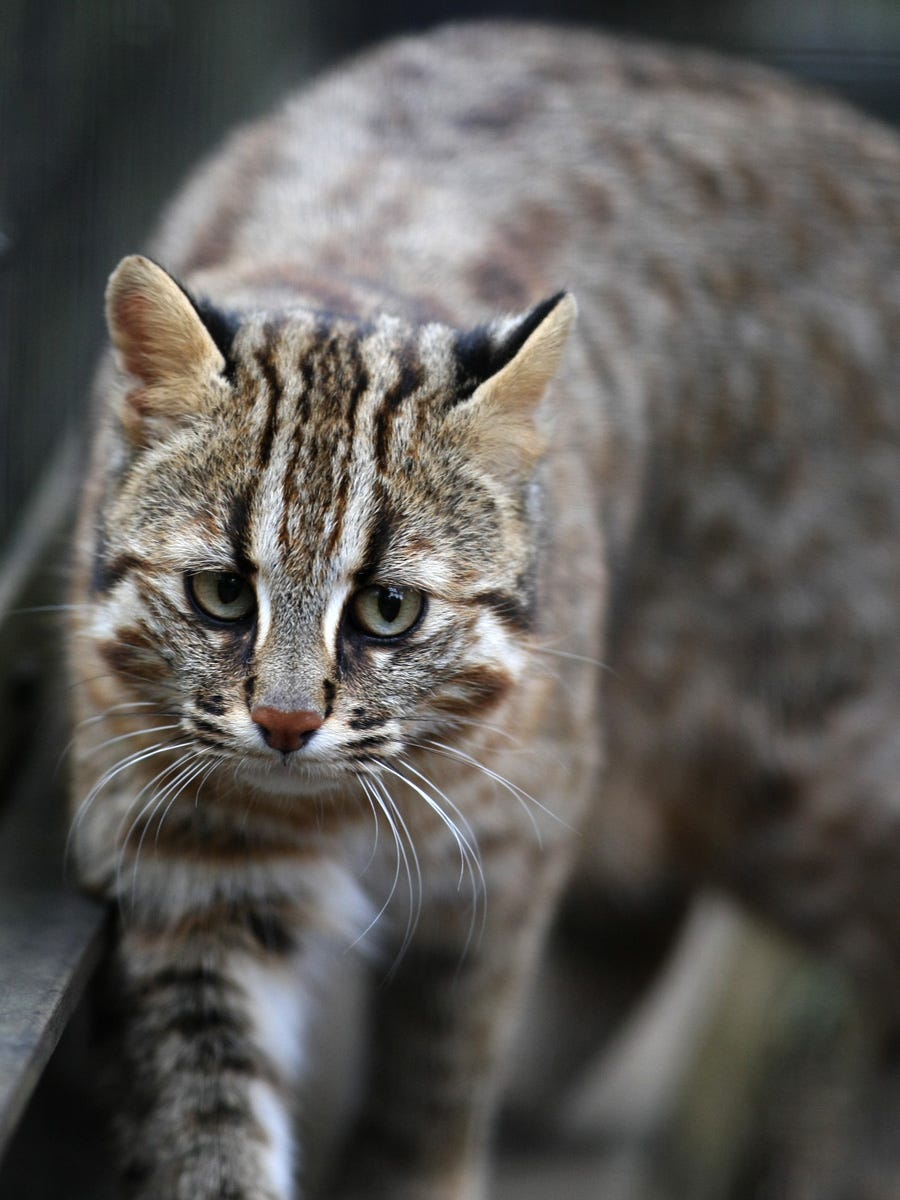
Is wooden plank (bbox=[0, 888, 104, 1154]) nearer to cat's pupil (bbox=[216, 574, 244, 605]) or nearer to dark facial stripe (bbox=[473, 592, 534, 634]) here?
cat's pupil (bbox=[216, 574, 244, 605])

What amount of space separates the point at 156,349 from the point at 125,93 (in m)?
2.47

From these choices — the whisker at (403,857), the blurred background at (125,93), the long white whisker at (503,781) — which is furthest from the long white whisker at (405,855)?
the blurred background at (125,93)

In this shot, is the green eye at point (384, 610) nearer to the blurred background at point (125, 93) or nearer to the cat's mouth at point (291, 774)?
the cat's mouth at point (291, 774)

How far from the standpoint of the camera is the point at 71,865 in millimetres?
3752

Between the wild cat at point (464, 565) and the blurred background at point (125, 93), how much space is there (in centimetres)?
42

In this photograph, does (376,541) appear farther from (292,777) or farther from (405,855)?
(405,855)

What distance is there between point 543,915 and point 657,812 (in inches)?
41.3

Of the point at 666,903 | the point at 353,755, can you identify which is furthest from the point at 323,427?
the point at 666,903

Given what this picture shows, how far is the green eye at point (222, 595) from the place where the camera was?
10.0 ft

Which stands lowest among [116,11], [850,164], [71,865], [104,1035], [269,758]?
[104,1035]

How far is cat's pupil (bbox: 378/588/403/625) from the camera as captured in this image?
310 cm

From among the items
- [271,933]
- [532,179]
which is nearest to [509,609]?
[271,933]

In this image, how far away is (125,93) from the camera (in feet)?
17.5

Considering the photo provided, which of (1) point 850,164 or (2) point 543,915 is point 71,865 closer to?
(2) point 543,915
